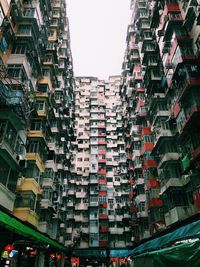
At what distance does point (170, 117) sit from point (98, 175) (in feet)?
108

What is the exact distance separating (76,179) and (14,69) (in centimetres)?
3842

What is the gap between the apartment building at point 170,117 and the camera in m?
22.2

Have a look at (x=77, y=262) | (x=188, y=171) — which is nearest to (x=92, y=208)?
(x=77, y=262)

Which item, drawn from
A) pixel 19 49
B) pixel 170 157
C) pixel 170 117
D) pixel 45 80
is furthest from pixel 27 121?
pixel 170 157

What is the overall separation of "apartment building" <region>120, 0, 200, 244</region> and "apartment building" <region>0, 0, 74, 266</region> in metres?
12.1

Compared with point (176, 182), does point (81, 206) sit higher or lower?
higher

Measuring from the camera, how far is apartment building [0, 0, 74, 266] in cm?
1847

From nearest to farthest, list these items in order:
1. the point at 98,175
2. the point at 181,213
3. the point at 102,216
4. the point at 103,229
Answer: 1. the point at 181,213
2. the point at 103,229
3. the point at 102,216
4. the point at 98,175

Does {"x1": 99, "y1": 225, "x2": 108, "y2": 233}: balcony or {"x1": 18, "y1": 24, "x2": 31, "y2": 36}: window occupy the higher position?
{"x1": 18, "y1": 24, "x2": 31, "y2": 36}: window

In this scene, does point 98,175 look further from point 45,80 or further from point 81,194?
point 45,80

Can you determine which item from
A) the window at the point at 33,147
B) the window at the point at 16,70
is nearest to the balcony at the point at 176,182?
the window at the point at 33,147

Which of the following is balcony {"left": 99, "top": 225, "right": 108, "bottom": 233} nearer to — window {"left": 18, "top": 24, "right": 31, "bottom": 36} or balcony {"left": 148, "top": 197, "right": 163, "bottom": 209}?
balcony {"left": 148, "top": 197, "right": 163, "bottom": 209}

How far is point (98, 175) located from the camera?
57281 millimetres

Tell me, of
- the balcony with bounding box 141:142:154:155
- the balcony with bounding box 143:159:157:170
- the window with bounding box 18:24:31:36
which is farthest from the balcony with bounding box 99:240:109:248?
the window with bounding box 18:24:31:36
